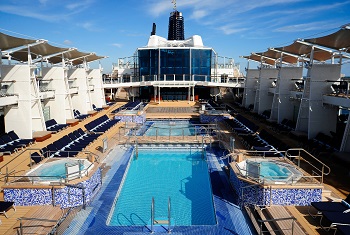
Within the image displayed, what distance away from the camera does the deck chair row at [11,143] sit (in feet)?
34.5

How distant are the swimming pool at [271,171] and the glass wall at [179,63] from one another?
18.9m

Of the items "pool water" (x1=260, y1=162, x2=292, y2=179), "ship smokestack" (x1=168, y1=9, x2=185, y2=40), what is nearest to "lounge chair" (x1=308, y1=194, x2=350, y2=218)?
"pool water" (x1=260, y1=162, x2=292, y2=179)

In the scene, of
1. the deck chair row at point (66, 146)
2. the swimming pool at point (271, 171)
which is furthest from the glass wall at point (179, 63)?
the swimming pool at point (271, 171)

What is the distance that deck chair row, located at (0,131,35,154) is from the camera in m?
10.5

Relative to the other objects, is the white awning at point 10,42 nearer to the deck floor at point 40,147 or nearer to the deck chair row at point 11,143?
the deck chair row at point 11,143

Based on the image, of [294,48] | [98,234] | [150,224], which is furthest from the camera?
[294,48]

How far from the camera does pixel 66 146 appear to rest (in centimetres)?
1059

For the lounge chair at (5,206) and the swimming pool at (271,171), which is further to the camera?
the swimming pool at (271,171)

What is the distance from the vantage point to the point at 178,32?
37.6m

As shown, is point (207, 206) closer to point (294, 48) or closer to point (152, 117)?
point (294, 48)

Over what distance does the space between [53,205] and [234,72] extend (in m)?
28.8

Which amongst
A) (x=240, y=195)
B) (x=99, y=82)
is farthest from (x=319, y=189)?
(x=99, y=82)

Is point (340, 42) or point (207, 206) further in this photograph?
point (340, 42)

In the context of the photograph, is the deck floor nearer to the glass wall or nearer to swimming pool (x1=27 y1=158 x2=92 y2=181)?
swimming pool (x1=27 y1=158 x2=92 y2=181)
